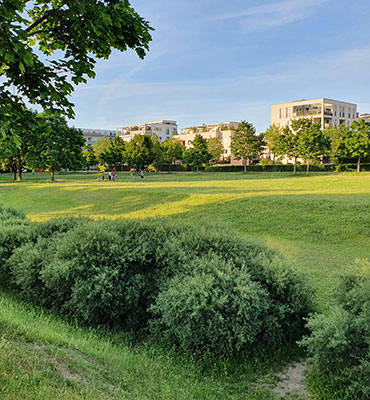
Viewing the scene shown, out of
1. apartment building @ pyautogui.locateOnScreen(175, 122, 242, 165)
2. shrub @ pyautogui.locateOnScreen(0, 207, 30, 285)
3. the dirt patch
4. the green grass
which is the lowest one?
the dirt patch

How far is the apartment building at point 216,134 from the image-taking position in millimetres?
102744

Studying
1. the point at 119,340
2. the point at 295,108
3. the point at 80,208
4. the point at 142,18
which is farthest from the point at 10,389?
the point at 295,108

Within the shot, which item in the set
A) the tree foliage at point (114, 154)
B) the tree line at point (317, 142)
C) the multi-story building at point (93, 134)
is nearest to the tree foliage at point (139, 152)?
the tree foliage at point (114, 154)

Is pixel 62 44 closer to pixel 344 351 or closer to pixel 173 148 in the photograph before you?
pixel 344 351

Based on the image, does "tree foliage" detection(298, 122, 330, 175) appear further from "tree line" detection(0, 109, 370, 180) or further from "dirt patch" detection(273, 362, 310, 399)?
"dirt patch" detection(273, 362, 310, 399)

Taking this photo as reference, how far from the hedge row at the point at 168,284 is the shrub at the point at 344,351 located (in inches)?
32.9

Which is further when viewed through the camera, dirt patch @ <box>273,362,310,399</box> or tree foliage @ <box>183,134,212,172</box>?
tree foliage @ <box>183,134,212,172</box>

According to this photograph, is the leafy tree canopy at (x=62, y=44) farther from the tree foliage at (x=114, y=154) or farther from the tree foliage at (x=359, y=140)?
the tree foliage at (x=114, y=154)

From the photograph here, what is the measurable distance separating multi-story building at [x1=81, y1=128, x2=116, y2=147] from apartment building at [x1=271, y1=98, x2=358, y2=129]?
74.0m

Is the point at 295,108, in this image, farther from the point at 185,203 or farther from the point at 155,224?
the point at 155,224

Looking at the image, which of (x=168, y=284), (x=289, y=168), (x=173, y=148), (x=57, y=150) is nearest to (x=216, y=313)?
(x=168, y=284)

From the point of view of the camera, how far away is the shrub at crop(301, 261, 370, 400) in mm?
3652

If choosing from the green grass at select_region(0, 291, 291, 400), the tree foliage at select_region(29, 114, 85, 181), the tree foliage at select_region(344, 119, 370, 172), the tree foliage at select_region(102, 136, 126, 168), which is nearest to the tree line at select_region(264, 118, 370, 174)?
the tree foliage at select_region(344, 119, 370, 172)

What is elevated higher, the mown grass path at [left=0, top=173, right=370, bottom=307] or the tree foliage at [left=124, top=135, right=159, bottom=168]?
the tree foliage at [left=124, top=135, right=159, bottom=168]
